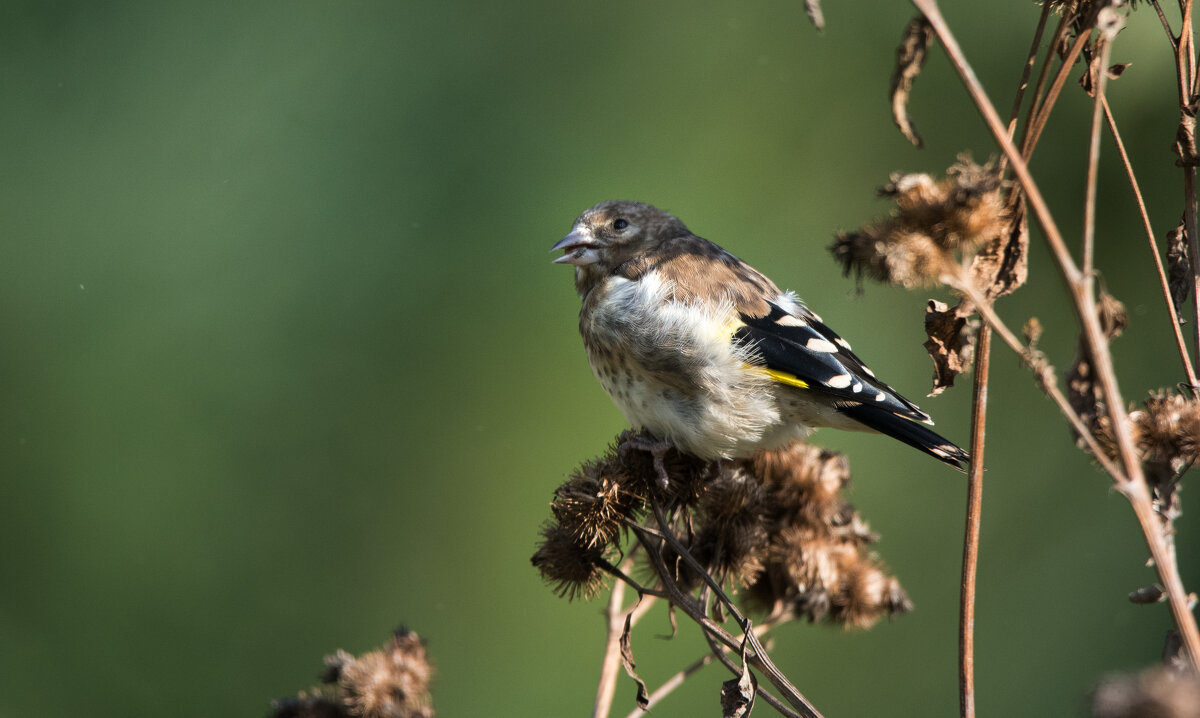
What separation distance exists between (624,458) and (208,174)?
4.29 metres

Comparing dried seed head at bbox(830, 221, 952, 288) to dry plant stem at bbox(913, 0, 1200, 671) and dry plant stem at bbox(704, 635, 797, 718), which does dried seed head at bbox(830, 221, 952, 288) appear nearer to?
dry plant stem at bbox(913, 0, 1200, 671)

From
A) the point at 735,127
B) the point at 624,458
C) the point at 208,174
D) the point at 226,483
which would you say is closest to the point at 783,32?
the point at 735,127

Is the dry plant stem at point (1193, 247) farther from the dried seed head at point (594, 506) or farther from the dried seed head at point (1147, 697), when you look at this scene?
the dried seed head at point (594, 506)

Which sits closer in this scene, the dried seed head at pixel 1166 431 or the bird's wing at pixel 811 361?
the dried seed head at pixel 1166 431

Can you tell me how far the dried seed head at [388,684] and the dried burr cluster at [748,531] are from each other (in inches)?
17.9

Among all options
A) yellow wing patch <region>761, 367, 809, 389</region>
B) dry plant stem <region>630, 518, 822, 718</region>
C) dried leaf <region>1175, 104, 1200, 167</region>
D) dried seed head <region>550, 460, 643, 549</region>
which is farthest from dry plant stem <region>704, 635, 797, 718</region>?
dried leaf <region>1175, 104, 1200, 167</region>

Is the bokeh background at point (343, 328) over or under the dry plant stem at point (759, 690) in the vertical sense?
over

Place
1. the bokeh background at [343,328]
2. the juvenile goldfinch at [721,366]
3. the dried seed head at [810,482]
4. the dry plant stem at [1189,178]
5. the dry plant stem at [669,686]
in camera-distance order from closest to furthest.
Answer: the dry plant stem at [1189,178] → the dry plant stem at [669,686] → the dried seed head at [810,482] → the juvenile goldfinch at [721,366] → the bokeh background at [343,328]

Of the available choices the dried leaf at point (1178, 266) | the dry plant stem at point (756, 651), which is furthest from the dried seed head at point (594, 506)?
the dried leaf at point (1178, 266)

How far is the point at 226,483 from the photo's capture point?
6391 mm

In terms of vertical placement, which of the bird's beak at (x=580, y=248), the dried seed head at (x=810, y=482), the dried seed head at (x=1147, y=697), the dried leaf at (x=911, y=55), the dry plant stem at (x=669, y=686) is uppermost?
the bird's beak at (x=580, y=248)

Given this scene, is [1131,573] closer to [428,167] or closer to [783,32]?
[783,32]

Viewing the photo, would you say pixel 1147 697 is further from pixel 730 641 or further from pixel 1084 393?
pixel 730 641

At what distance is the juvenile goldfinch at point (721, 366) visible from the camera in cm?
300
